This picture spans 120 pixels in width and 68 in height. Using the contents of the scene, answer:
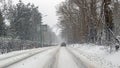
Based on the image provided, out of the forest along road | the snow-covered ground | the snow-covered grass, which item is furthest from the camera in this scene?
the snow-covered grass

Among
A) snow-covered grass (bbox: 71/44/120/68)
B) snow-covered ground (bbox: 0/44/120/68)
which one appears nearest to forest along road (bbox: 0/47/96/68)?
snow-covered ground (bbox: 0/44/120/68)

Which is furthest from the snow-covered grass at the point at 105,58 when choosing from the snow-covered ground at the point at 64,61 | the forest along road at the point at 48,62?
the forest along road at the point at 48,62

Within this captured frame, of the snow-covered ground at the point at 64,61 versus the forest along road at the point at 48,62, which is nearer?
the forest along road at the point at 48,62

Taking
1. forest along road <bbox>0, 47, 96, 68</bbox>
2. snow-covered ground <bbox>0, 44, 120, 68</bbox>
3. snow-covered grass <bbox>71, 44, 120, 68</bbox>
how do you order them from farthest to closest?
snow-covered grass <bbox>71, 44, 120, 68</bbox> → snow-covered ground <bbox>0, 44, 120, 68</bbox> → forest along road <bbox>0, 47, 96, 68</bbox>

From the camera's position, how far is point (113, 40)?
2295cm

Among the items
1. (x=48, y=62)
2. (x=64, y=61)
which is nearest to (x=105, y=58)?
(x=64, y=61)

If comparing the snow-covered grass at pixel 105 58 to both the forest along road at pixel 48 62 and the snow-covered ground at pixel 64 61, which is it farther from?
the forest along road at pixel 48 62

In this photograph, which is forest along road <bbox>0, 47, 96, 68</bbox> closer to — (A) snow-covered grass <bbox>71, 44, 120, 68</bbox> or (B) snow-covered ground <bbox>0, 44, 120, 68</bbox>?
(B) snow-covered ground <bbox>0, 44, 120, 68</bbox>

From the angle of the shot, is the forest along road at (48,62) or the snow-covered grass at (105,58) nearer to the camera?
the forest along road at (48,62)

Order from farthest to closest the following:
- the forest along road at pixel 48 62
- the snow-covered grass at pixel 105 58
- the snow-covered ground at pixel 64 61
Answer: the snow-covered grass at pixel 105 58, the snow-covered ground at pixel 64 61, the forest along road at pixel 48 62

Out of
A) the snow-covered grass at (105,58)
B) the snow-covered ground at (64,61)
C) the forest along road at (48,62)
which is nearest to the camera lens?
the forest along road at (48,62)

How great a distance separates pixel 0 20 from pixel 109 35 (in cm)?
3968

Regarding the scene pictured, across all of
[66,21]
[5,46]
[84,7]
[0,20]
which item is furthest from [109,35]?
[66,21]

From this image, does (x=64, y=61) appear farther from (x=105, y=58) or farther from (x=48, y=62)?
(x=105, y=58)
